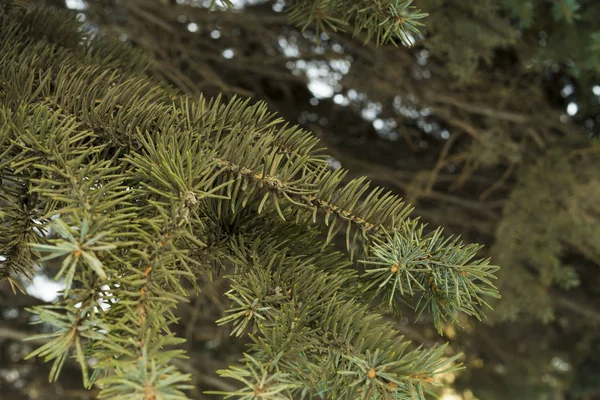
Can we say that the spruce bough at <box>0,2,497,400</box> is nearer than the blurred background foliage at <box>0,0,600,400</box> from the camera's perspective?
Yes

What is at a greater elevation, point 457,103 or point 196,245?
point 457,103

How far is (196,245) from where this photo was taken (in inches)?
16.2

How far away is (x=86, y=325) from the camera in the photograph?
1.01 feet

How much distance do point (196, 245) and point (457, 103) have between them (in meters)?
0.96

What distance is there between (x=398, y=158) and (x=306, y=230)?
118 cm

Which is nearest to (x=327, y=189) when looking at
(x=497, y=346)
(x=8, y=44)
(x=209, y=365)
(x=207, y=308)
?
(x=8, y=44)

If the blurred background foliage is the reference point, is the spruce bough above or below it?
below

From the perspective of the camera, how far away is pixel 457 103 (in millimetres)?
1217

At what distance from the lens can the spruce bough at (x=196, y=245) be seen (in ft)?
Answer: 1.02

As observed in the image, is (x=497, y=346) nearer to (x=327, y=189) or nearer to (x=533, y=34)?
(x=533, y=34)

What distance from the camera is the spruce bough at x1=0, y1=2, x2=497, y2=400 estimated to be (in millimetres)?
312

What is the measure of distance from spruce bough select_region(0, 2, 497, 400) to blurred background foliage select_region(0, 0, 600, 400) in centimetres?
52

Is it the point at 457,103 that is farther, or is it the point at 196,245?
the point at 457,103

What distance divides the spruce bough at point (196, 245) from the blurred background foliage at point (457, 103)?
1.69ft
